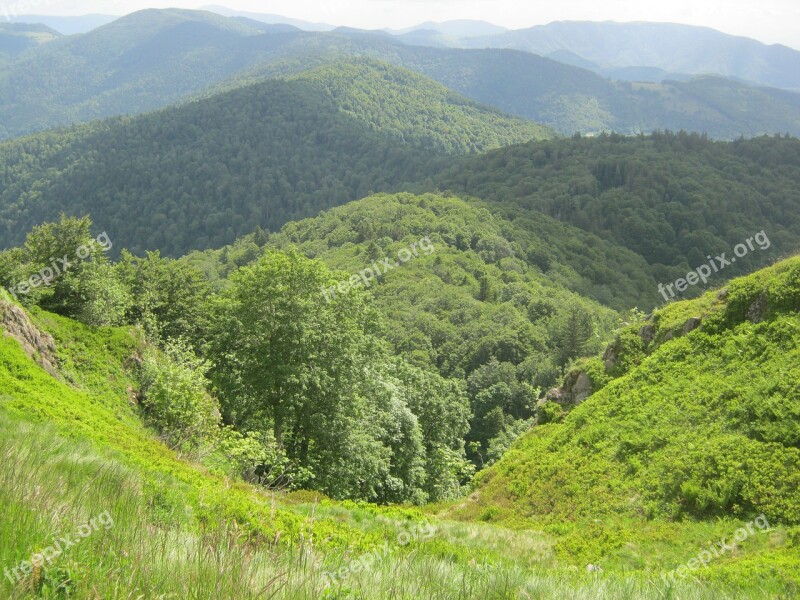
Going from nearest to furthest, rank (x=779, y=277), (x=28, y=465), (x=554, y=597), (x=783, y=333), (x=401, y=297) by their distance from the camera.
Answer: (x=554, y=597), (x=28, y=465), (x=783, y=333), (x=779, y=277), (x=401, y=297)

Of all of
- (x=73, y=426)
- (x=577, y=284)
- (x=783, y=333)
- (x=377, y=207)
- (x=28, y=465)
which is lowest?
(x=577, y=284)

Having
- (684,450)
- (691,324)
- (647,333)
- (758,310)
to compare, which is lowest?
(684,450)

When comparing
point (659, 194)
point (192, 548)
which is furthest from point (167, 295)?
point (659, 194)

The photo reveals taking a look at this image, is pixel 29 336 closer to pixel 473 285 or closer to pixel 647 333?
pixel 647 333

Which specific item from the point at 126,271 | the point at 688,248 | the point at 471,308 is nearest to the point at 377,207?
the point at 471,308

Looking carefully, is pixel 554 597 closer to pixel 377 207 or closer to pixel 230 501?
pixel 230 501

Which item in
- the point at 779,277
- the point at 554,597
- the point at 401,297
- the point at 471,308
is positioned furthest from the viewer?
the point at 401,297

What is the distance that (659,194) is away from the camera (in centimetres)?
17212

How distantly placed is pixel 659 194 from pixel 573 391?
173 metres

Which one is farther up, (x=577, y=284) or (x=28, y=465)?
(x=28, y=465)

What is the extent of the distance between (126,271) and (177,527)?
28.5m

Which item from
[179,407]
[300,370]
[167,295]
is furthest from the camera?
[167,295]

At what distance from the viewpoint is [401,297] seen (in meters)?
99.0

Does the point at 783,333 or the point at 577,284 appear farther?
the point at 577,284
